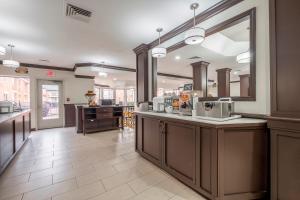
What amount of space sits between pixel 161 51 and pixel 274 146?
2204 millimetres

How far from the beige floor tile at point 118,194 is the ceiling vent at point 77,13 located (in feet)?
8.91

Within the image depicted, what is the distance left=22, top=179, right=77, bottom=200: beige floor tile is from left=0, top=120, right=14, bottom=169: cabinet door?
0.92 metres

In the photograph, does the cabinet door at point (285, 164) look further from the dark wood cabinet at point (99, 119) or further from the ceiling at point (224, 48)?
the dark wood cabinet at point (99, 119)

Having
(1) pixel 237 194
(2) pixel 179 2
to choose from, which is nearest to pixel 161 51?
(2) pixel 179 2

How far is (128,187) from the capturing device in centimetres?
207

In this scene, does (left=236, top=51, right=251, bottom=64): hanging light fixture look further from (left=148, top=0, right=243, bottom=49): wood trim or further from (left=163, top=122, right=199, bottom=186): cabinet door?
(left=163, top=122, right=199, bottom=186): cabinet door

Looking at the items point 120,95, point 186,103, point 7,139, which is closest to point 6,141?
point 7,139

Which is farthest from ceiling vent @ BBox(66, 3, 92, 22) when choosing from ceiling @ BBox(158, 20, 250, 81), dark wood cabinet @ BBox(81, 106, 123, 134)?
dark wood cabinet @ BBox(81, 106, 123, 134)

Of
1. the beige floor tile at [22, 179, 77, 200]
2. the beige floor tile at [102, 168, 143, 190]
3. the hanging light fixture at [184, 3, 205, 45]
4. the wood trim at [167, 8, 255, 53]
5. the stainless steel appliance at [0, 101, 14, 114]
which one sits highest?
the wood trim at [167, 8, 255, 53]

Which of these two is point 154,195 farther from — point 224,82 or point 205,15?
point 205,15

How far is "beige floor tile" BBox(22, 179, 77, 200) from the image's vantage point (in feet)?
6.14

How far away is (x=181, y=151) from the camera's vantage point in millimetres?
2105

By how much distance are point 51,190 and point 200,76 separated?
127 inches

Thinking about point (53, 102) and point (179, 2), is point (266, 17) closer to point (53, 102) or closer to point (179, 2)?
point (179, 2)
